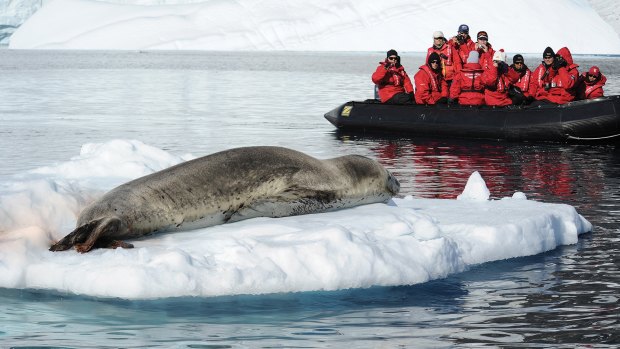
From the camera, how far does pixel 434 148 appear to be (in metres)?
17.9

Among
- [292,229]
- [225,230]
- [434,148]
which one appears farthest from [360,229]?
[434,148]

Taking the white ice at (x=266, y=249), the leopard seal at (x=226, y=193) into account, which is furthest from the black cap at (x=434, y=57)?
the leopard seal at (x=226, y=193)

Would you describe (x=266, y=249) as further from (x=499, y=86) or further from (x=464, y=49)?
(x=464, y=49)

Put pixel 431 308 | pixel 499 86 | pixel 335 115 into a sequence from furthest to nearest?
pixel 335 115 → pixel 499 86 → pixel 431 308

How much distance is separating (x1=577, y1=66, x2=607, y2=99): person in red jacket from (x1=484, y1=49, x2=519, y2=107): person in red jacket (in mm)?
1235

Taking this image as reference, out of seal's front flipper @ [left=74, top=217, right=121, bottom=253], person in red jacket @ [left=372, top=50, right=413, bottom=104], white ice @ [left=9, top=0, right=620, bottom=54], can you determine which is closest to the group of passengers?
person in red jacket @ [left=372, top=50, right=413, bottom=104]

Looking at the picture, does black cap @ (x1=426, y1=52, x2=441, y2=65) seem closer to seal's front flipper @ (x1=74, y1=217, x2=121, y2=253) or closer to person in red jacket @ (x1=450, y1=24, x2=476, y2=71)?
person in red jacket @ (x1=450, y1=24, x2=476, y2=71)

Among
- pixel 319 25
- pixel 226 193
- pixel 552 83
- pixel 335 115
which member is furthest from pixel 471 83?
pixel 319 25

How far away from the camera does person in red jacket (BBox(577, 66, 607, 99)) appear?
18.8m

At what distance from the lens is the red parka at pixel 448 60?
19406 mm

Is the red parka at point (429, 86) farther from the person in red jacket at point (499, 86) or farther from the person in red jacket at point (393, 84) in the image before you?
the person in red jacket at point (499, 86)

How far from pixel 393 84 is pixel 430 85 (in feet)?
2.99

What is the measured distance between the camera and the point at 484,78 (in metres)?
18.5

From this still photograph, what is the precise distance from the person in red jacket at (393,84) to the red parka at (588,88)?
315cm
